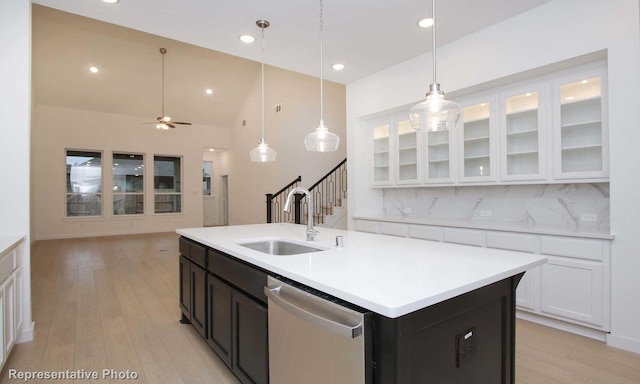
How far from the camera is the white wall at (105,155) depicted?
330 inches

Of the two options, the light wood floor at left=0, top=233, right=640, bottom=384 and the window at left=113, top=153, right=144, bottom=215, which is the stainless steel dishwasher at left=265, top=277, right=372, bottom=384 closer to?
the light wood floor at left=0, top=233, right=640, bottom=384

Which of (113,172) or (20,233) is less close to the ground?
(113,172)

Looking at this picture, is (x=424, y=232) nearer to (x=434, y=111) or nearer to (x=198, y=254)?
(x=434, y=111)

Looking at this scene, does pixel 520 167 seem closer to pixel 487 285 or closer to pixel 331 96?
pixel 487 285

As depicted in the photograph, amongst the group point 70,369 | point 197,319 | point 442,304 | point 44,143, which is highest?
point 44,143

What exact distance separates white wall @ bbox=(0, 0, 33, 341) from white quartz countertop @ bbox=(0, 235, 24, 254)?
0.10 m

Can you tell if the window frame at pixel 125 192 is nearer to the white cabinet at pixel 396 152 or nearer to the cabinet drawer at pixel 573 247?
the white cabinet at pixel 396 152

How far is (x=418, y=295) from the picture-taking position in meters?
1.17

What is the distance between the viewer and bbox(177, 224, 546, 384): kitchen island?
1.15m

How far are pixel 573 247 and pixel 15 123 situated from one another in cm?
478

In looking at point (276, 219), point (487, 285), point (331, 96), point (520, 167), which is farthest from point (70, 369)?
point (331, 96)

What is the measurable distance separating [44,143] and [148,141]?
2387 mm

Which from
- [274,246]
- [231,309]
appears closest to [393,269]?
[231,309]

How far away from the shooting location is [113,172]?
940cm
